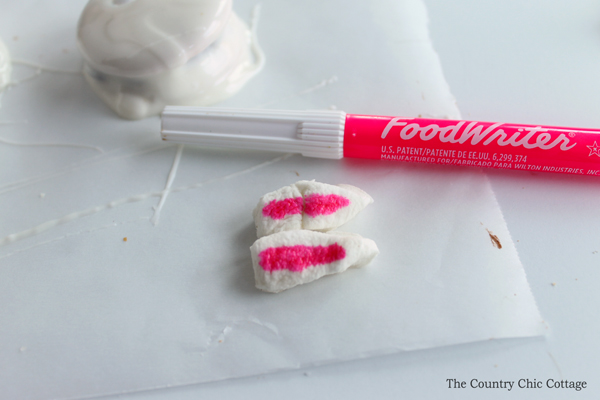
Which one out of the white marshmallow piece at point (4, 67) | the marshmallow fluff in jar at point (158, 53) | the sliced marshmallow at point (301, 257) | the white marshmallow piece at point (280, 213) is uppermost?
the white marshmallow piece at point (4, 67)

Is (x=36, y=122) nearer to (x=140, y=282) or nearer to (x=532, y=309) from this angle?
(x=140, y=282)

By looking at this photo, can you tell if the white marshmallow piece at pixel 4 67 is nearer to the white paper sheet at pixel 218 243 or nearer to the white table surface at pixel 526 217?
the white paper sheet at pixel 218 243

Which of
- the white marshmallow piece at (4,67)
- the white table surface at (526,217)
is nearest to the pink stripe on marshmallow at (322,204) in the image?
the white table surface at (526,217)

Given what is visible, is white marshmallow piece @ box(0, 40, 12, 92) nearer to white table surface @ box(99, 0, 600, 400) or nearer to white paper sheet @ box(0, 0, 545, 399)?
white paper sheet @ box(0, 0, 545, 399)

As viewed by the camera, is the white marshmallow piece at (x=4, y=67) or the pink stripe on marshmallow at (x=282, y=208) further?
the white marshmallow piece at (x=4, y=67)

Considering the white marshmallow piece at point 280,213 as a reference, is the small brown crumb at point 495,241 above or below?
below

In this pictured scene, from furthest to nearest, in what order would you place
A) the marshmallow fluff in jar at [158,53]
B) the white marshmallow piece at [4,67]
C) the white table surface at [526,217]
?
the white marshmallow piece at [4,67], the marshmallow fluff in jar at [158,53], the white table surface at [526,217]
